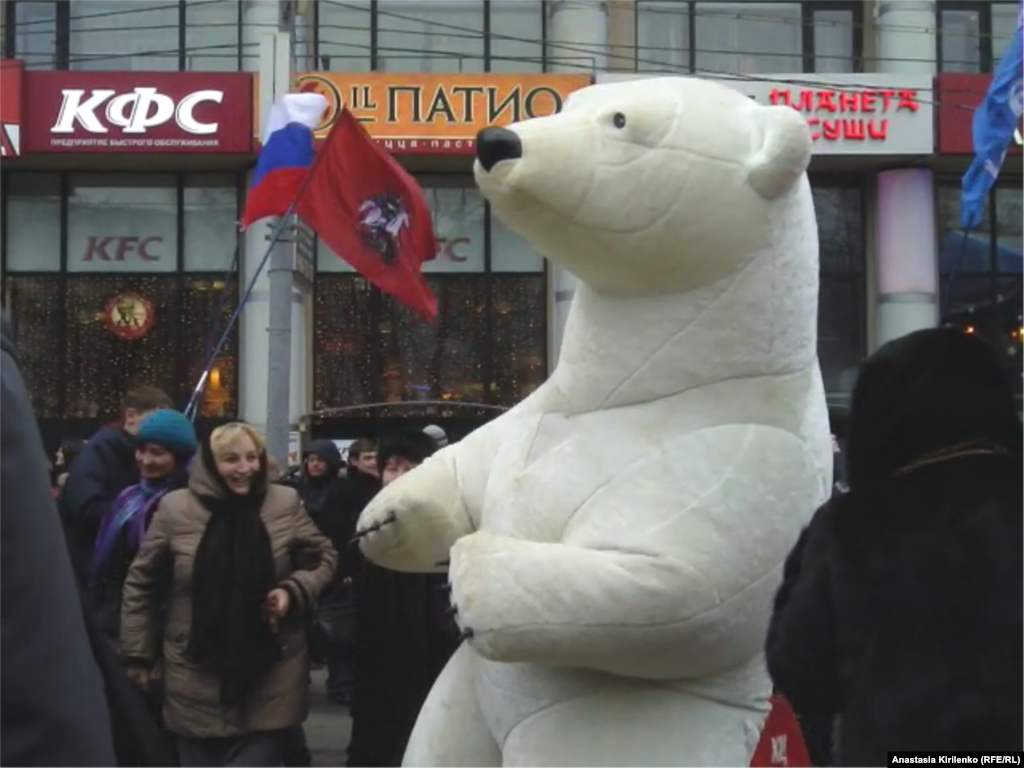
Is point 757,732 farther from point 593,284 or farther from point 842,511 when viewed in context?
point 593,284

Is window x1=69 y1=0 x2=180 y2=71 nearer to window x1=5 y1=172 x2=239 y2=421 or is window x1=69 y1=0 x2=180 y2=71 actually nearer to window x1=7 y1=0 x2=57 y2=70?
window x1=7 y1=0 x2=57 y2=70

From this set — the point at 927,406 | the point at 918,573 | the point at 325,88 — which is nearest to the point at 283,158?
the point at 927,406

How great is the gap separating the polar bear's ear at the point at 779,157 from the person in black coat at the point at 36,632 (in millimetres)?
1877

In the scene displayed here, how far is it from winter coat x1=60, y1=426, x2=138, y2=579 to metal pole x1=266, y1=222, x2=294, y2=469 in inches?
63.9

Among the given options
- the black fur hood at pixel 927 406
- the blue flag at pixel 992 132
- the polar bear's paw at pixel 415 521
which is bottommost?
the polar bear's paw at pixel 415 521

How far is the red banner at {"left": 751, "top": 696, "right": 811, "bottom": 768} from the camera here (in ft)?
10.5

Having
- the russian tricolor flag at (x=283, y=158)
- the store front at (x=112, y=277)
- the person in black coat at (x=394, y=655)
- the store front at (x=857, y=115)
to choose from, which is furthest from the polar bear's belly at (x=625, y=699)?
the store front at (x=112, y=277)

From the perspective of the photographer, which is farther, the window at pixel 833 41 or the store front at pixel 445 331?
the store front at pixel 445 331

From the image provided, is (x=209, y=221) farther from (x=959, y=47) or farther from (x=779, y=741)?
(x=779, y=741)

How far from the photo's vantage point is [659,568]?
2920mm

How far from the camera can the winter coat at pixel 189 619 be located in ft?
16.4

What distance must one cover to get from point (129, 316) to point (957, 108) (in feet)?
31.4

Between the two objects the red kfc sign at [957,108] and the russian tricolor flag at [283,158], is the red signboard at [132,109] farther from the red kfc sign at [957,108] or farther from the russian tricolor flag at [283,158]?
the russian tricolor flag at [283,158]

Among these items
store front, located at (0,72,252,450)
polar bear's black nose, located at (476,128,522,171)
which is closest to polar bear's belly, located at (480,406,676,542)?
polar bear's black nose, located at (476,128,522,171)
